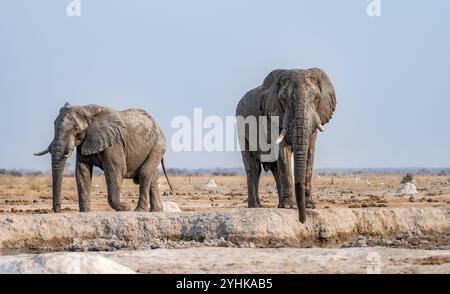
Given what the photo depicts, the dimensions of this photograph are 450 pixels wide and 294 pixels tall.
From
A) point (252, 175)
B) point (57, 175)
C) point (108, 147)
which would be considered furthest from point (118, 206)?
point (252, 175)

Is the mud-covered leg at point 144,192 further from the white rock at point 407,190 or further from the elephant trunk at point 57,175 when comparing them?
the white rock at point 407,190

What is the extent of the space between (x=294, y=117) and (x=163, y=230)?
11.5 ft

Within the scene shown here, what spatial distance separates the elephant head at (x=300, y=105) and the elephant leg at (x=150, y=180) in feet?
14.0

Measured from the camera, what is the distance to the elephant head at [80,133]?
24312mm

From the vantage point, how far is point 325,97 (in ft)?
76.3

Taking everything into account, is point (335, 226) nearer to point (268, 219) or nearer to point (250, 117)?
point (268, 219)

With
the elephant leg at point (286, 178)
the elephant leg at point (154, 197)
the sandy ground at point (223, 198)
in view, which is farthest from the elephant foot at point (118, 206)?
the elephant leg at point (286, 178)

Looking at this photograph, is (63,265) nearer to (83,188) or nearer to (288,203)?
(288,203)

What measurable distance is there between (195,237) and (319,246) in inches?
101

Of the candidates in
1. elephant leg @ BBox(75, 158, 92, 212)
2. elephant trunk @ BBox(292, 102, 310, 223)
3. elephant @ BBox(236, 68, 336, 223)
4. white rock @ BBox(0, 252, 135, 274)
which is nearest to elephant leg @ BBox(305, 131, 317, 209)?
elephant @ BBox(236, 68, 336, 223)

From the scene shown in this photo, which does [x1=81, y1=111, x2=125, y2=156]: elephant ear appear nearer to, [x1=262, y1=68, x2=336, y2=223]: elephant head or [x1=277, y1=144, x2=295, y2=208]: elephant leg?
[x1=262, y1=68, x2=336, y2=223]: elephant head

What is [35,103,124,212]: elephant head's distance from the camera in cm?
2431

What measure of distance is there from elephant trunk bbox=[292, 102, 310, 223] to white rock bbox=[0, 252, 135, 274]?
6.09 metres
